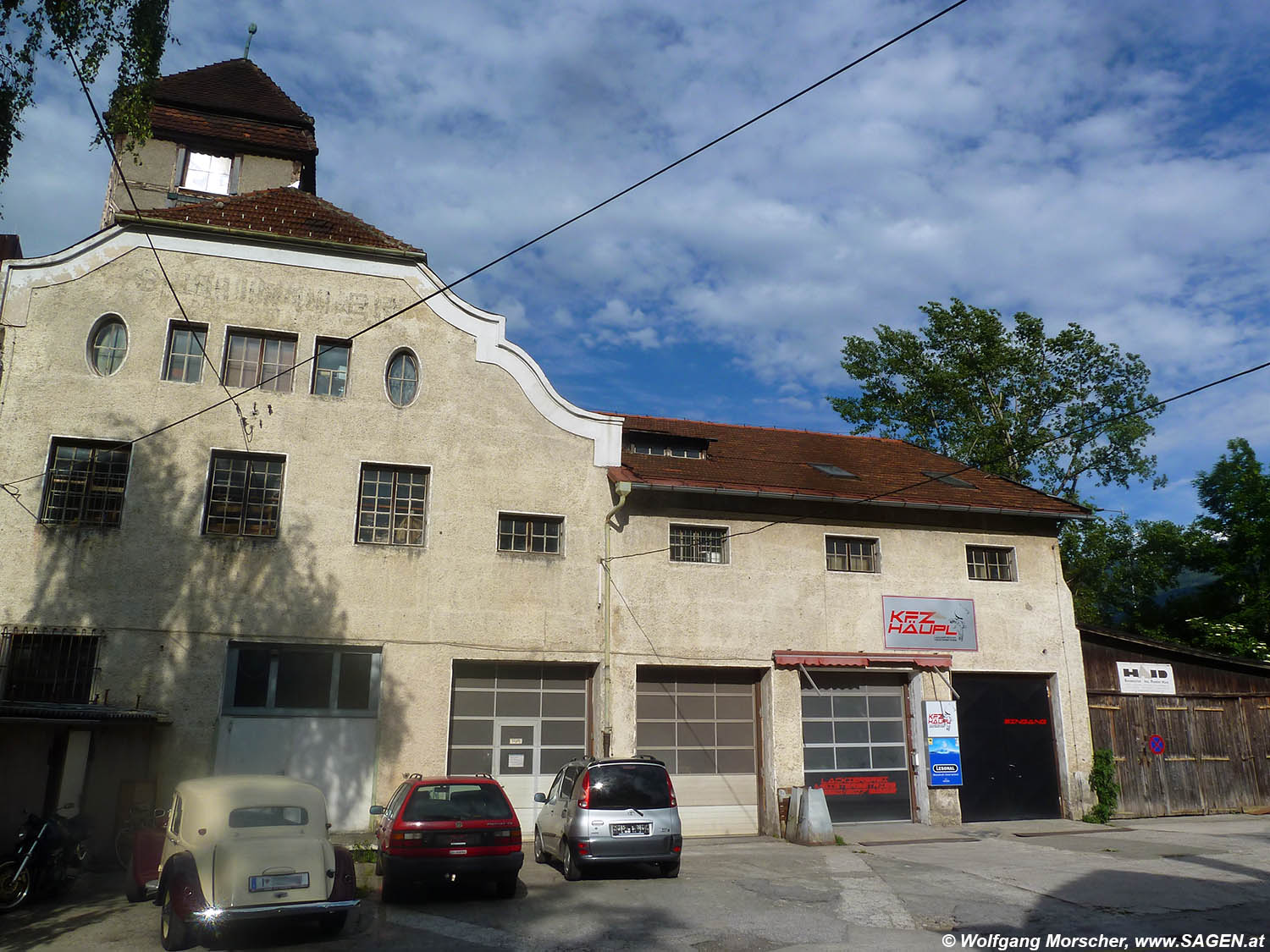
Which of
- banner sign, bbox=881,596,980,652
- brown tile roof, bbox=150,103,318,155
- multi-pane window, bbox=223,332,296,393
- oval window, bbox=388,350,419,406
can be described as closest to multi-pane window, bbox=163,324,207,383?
multi-pane window, bbox=223,332,296,393

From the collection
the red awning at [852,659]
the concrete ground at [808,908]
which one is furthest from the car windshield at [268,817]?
the red awning at [852,659]

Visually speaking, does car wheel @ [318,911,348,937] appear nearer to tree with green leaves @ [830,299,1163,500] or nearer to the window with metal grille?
the window with metal grille

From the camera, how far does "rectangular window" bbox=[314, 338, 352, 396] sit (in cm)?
1770

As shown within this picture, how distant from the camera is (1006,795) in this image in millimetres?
19859

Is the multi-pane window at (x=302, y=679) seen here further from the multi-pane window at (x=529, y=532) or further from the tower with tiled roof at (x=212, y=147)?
the tower with tiled roof at (x=212, y=147)

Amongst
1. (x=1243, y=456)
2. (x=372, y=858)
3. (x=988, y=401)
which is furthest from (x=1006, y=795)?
(x=1243, y=456)

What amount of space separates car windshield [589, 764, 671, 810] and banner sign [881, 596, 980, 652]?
8.12 m

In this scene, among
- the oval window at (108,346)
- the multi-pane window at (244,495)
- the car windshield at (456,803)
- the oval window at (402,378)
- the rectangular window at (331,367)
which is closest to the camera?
the car windshield at (456,803)

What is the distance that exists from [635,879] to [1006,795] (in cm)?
1072

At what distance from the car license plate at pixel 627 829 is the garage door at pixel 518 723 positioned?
4.96 meters

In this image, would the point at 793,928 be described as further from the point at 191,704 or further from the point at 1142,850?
the point at 191,704

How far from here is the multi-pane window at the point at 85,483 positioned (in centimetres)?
1602

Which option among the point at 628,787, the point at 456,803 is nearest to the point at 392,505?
the point at 456,803

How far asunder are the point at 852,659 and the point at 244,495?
12.3m
